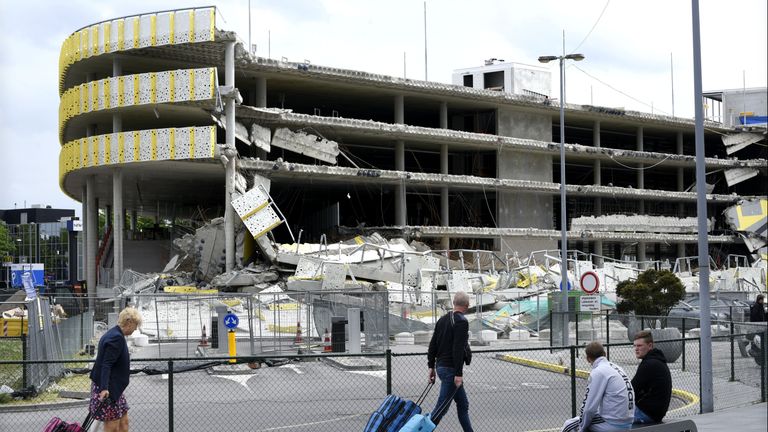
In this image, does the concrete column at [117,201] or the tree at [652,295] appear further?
the concrete column at [117,201]

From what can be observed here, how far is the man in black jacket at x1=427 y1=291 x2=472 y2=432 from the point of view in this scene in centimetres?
1202

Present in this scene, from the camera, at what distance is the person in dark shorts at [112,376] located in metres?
10.4

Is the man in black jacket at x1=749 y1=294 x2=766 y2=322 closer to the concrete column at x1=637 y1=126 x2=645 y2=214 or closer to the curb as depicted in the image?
the curb

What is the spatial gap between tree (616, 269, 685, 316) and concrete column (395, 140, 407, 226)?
81.7ft

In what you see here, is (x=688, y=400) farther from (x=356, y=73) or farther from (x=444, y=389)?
(x=356, y=73)

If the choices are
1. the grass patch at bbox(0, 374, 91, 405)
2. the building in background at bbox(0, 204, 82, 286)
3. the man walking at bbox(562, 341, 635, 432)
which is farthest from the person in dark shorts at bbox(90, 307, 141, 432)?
the building in background at bbox(0, 204, 82, 286)

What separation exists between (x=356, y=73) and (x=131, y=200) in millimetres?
25726

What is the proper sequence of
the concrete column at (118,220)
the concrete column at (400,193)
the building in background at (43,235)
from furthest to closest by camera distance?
the building in background at (43,235), the concrete column at (400,193), the concrete column at (118,220)

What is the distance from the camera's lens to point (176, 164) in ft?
160

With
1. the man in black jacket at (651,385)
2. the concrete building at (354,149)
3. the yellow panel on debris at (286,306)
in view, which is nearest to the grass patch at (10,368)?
the yellow panel on debris at (286,306)

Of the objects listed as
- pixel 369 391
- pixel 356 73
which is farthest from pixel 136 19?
pixel 369 391

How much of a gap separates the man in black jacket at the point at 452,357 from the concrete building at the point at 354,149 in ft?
118

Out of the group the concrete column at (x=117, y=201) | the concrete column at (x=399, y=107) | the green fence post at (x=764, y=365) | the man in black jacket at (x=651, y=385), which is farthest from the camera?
the concrete column at (x=399, y=107)

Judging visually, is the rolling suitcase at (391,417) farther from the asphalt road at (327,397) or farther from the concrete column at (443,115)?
the concrete column at (443,115)
